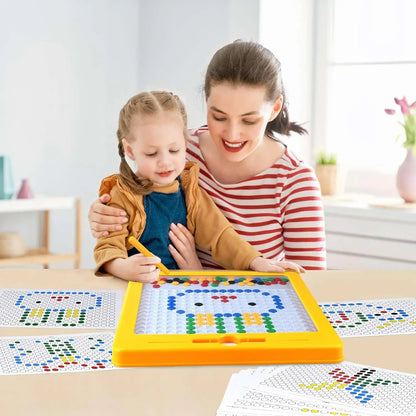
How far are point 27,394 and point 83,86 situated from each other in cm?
322

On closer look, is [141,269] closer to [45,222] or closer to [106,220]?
[106,220]

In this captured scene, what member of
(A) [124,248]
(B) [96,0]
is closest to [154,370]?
(A) [124,248]

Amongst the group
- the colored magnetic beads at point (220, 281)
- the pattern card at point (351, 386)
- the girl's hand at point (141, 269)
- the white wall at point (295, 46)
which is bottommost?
the pattern card at point (351, 386)

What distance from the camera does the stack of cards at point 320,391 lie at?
2.32 ft

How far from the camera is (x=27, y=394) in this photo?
0.74 meters

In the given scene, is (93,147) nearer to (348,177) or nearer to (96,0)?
(96,0)

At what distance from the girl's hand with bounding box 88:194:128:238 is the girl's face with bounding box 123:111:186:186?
0.10 m

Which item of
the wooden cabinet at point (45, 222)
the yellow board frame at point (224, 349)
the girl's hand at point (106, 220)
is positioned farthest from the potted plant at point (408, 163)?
the yellow board frame at point (224, 349)

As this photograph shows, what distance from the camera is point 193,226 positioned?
153cm

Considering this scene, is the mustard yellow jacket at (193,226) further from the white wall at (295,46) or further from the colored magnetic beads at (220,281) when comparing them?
the white wall at (295,46)

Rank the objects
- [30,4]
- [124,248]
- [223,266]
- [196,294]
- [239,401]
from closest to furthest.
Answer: [239,401] < [196,294] < [124,248] < [223,266] < [30,4]

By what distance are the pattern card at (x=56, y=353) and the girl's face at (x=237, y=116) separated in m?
0.74

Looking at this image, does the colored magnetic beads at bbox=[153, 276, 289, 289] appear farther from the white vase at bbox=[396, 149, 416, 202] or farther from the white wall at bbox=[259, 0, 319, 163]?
the white wall at bbox=[259, 0, 319, 163]

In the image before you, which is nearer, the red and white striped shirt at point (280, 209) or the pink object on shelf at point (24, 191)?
the red and white striped shirt at point (280, 209)
